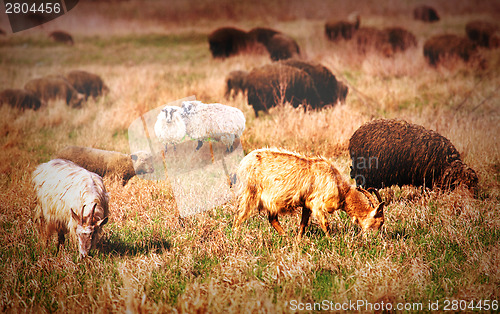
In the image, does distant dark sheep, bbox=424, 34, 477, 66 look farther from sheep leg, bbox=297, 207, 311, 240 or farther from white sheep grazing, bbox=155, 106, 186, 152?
sheep leg, bbox=297, 207, 311, 240

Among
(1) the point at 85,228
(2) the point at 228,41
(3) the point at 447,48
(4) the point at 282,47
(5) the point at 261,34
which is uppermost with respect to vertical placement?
(5) the point at 261,34

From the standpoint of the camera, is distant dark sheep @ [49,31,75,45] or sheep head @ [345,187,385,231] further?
distant dark sheep @ [49,31,75,45]

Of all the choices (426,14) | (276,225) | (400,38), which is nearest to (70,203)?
(276,225)

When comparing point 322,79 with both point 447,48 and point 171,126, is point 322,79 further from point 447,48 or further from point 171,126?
point 447,48

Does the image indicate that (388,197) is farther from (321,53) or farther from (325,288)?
(321,53)

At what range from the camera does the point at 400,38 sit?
13.9m

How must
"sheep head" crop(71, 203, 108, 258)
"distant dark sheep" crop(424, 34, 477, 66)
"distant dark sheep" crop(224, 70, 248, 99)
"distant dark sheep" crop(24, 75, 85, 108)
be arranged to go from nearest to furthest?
"sheep head" crop(71, 203, 108, 258) < "distant dark sheep" crop(224, 70, 248, 99) < "distant dark sheep" crop(24, 75, 85, 108) < "distant dark sheep" crop(424, 34, 477, 66)

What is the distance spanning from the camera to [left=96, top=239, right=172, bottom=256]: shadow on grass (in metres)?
3.78

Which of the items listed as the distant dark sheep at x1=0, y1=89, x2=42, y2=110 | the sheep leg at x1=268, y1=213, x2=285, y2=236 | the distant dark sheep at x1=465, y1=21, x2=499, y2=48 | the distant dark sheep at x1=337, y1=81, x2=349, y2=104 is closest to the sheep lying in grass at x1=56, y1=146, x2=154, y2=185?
the sheep leg at x1=268, y1=213, x2=285, y2=236

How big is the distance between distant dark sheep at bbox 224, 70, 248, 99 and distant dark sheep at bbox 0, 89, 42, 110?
14.1 feet

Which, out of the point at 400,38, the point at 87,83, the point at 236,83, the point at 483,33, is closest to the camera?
the point at 236,83

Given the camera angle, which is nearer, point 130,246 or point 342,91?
point 130,246

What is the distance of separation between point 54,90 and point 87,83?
82 centimetres

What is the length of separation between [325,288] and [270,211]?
0.89 meters
